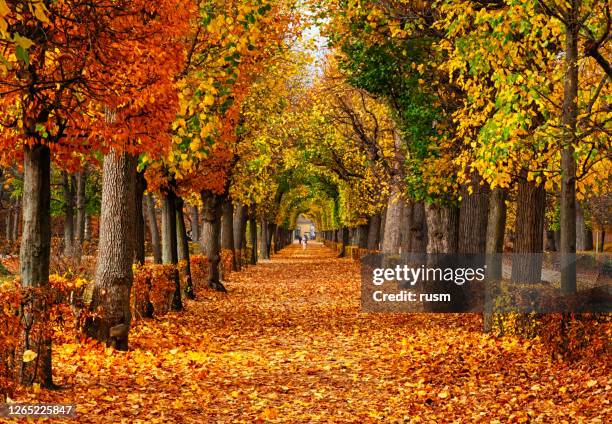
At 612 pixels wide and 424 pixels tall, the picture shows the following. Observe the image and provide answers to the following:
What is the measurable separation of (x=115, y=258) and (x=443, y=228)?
10849mm

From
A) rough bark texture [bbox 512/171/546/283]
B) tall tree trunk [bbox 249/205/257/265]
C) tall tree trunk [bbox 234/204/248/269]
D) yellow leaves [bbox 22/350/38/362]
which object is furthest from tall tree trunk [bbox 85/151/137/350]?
tall tree trunk [bbox 249/205/257/265]

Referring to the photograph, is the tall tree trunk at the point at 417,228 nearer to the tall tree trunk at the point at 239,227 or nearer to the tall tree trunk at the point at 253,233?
the tall tree trunk at the point at 239,227

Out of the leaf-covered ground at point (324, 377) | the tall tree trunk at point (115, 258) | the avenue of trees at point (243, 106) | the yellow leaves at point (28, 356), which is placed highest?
the avenue of trees at point (243, 106)

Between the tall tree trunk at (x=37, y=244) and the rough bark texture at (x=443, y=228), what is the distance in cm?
1330

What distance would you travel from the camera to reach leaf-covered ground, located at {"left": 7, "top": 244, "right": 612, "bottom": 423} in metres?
8.77

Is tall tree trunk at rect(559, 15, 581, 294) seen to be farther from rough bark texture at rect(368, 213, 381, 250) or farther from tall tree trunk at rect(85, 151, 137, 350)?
rough bark texture at rect(368, 213, 381, 250)

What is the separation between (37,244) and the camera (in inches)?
372

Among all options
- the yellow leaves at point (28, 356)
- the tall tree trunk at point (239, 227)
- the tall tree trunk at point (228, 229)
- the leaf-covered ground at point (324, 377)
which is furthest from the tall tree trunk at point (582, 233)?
the yellow leaves at point (28, 356)

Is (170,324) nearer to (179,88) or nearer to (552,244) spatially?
(179,88)

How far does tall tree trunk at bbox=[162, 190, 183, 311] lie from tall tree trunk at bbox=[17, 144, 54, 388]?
1030 cm

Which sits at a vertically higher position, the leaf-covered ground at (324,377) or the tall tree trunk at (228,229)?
the tall tree trunk at (228,229)

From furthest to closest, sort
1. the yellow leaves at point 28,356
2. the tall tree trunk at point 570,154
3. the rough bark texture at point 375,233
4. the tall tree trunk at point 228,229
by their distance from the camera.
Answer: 1. the rough bark texture at point 375,233
2. the tall tree trunk at point 228,229
3. the tall tree trunk at point 570,154
4. the yellow leaves at point 28,356

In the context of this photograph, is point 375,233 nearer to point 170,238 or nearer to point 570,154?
point 170,238

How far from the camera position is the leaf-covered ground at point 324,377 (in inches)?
345
